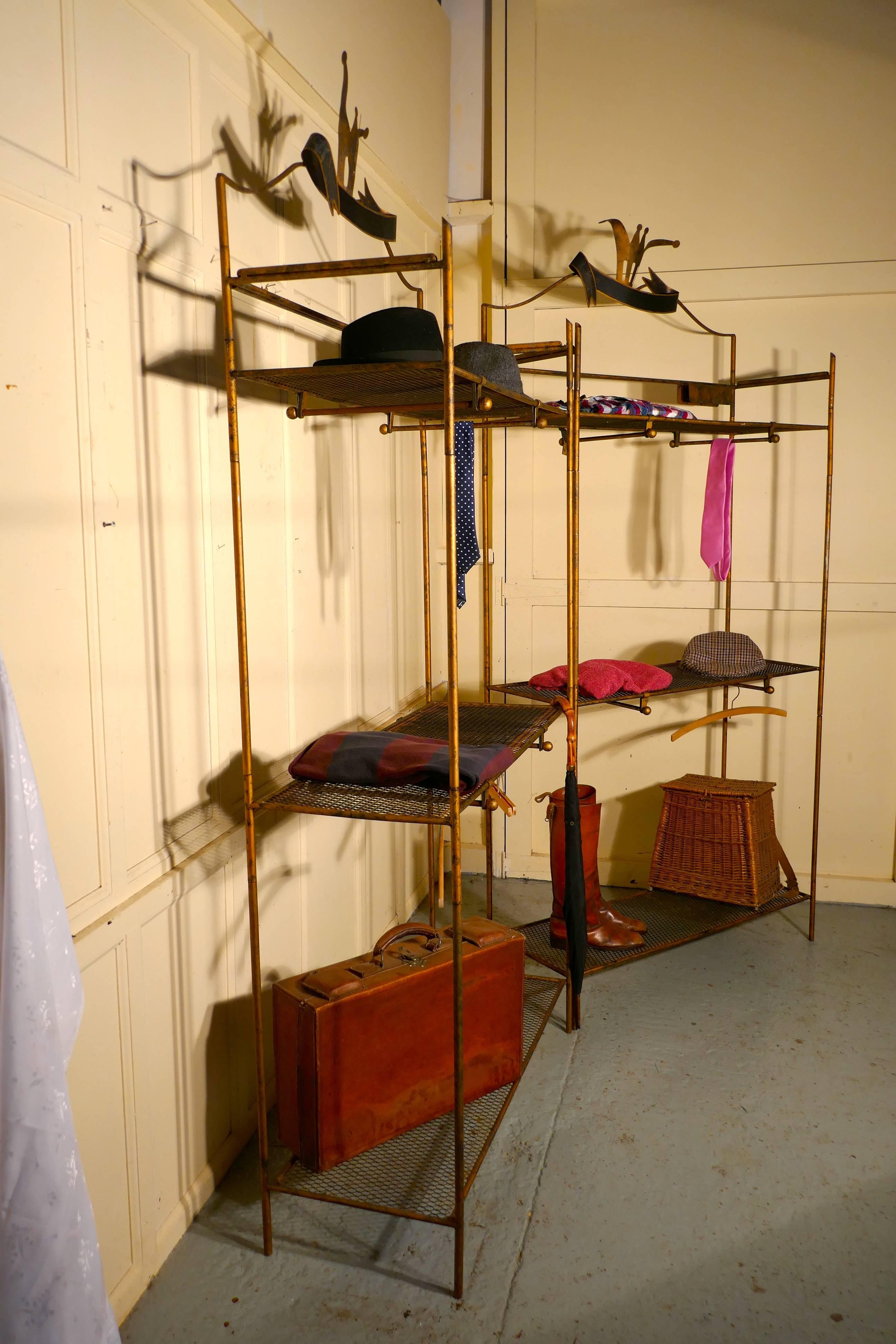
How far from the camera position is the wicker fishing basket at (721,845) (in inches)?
131

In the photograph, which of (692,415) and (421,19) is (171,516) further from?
(421,19)

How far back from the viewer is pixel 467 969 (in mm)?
2254

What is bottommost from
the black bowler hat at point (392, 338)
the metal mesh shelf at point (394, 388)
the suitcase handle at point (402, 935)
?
the suitcase handle at point (402, 935)

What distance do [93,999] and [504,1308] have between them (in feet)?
3.09

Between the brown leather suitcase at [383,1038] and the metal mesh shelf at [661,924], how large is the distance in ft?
1.78

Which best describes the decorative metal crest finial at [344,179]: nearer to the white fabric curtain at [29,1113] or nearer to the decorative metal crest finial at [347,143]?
the decorative metal crest finial at [347,143]

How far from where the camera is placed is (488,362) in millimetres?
2252

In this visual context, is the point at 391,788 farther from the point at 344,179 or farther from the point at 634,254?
the point at 634,254

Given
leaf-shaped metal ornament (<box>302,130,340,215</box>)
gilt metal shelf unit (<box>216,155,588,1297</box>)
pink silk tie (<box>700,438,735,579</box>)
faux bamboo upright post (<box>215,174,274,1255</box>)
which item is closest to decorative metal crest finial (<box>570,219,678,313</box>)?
pink silk tie (<box>700,438,735,579</box>)

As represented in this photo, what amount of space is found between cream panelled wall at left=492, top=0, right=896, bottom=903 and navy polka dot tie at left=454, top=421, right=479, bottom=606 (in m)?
1.16

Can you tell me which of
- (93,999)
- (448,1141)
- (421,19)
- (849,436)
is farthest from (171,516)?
(849,436)


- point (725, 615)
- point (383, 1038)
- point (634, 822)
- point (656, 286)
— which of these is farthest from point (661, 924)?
point (656, 286)

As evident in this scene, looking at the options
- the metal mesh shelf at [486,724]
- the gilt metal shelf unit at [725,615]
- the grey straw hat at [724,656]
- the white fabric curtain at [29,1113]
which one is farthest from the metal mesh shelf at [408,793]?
the grey straw hat at [724,656]

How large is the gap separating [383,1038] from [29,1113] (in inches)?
39.9
